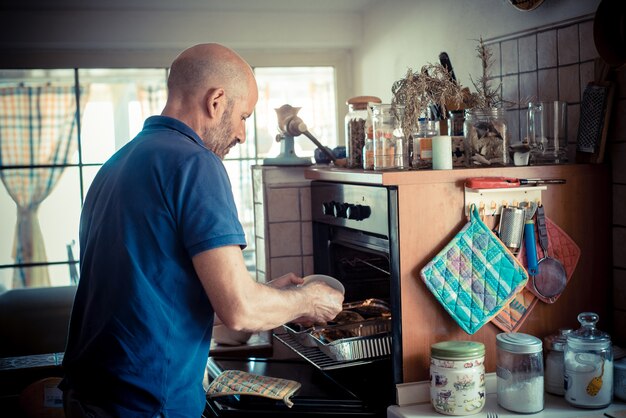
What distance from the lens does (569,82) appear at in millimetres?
2072

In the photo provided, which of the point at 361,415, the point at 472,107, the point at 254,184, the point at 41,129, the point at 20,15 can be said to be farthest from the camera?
the point at 41,129

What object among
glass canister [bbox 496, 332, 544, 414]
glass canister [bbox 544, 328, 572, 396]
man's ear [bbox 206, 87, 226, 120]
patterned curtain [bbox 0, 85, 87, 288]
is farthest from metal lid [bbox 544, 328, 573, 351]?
patterned curtain [bbox 0, 85, 87, 288]

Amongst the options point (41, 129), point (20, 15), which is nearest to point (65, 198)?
point (41, 129)

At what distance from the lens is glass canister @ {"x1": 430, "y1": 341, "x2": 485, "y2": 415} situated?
1.73 m

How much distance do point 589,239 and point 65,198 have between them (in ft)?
8.15

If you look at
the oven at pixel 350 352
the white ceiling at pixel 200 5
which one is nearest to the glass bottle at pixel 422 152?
the oven at pixel 350 352

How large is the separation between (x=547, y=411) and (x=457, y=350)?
0.81 ft

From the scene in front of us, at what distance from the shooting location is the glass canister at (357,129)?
2.27 metres

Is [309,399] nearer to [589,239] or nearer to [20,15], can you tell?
[589,239]

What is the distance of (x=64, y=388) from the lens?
1.62 meters

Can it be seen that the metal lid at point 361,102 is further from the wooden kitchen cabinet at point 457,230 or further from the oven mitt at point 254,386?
the oven mitt at point 254,386

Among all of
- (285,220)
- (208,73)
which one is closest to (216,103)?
(208,73)

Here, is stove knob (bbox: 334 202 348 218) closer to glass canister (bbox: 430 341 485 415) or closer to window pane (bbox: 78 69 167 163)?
glass canister (bbox: 430 341 485 415)

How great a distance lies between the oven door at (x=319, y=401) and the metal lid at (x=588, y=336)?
1.61ft
